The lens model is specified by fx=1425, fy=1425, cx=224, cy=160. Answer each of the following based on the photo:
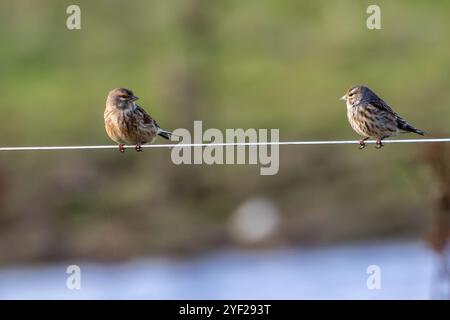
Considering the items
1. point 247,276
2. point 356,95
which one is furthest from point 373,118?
point 247,276

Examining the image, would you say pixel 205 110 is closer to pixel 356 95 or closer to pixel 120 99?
pixel 356 95

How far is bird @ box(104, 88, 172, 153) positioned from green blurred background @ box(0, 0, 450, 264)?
9397mm

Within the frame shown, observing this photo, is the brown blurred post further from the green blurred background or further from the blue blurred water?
the green blurred background

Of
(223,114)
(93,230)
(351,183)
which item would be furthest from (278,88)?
(93,230)

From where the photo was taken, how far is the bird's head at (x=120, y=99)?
16.4m

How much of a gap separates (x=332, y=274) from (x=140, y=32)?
10921mm

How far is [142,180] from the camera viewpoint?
29.3m

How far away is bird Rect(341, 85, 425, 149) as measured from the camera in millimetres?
16375

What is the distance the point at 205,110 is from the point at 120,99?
1423 centimetres

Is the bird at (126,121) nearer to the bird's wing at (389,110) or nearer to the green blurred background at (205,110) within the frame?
the bird's wing at (389,110)

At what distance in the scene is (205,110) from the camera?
30.6 metres

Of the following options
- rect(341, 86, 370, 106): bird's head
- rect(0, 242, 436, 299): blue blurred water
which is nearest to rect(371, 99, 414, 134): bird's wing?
rect(341, 86, 370, 106): bird's head

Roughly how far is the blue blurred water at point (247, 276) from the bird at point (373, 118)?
732cm

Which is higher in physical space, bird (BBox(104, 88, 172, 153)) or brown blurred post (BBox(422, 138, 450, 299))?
bird (BBox(104, 88, 172, 153))
